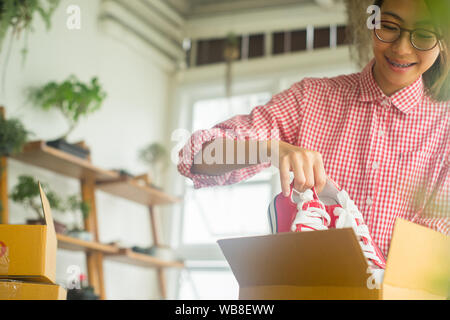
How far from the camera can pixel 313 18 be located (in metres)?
4.48

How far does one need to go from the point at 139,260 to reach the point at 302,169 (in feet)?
10.3

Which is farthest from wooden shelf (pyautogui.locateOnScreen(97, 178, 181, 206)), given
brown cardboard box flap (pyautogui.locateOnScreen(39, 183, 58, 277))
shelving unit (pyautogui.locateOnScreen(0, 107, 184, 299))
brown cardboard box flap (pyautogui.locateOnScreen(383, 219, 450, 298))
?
brown cardboard box flap (pyautogui.locateOnScreen(383, 219, 450, 298))

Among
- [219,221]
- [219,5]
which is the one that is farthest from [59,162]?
[219,5]

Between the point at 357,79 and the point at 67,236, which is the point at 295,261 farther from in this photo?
the point at 67,236

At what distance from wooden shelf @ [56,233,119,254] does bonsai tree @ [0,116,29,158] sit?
0.52 meters

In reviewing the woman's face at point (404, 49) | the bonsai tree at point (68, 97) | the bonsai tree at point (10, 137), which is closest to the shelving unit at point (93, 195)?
the bonsai tree at point (10, 137)

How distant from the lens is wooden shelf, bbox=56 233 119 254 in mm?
3207

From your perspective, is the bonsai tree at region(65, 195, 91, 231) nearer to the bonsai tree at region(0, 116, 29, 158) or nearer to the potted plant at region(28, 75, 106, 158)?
the potted plant at region(28, 75, 106, 158)

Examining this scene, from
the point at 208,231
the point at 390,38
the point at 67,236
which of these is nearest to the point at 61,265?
the point at 67,236

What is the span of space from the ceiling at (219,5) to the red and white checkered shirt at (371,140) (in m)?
3.26

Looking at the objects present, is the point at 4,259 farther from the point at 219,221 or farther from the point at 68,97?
the point at 219,221

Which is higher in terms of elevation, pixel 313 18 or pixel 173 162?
pixel 313 18
